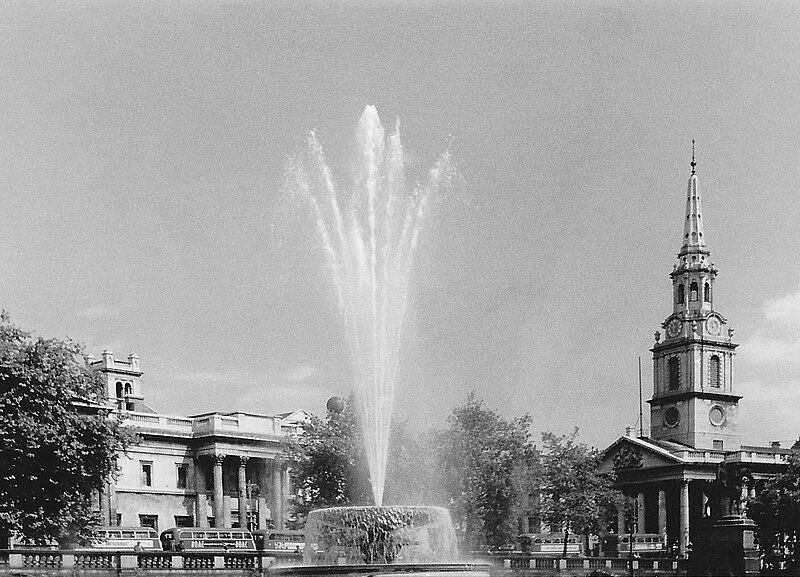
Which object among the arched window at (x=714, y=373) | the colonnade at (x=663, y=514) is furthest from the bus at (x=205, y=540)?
the arched window at (x=714, y=373)

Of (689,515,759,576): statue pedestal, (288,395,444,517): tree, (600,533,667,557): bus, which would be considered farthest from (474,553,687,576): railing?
(600,533,667,557): bus

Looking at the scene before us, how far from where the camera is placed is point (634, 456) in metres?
117

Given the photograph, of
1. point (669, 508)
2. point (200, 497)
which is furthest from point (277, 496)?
point (669, 508)

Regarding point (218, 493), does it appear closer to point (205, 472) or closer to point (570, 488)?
point (205, 472)

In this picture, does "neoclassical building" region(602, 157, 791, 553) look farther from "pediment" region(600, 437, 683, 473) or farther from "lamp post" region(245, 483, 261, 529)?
"lamp post" region(245, 483, 261, 529)

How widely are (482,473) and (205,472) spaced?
101ft

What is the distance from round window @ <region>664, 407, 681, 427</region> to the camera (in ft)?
390

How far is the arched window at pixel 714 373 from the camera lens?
118 m

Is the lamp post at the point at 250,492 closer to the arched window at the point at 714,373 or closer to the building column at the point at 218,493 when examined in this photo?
the building column at the point at 218,493

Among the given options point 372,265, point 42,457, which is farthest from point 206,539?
point 372,265

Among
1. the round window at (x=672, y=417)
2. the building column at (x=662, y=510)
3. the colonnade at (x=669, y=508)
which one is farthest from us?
the round window at (x=672, y=417)

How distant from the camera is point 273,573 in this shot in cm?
3325

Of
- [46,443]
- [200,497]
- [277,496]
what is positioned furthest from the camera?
[277,496]

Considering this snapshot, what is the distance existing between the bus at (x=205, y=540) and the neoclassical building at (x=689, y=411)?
57046 mm
